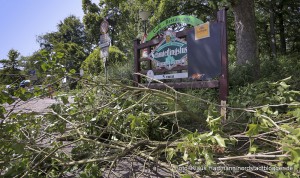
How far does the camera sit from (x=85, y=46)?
1991 inches

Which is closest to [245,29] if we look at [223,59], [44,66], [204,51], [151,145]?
[204,51]

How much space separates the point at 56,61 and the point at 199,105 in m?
2.53

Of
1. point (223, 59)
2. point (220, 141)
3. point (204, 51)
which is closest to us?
point (220, 141)

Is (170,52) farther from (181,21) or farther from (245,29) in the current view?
(245,29)

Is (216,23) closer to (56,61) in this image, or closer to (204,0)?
(56,61)

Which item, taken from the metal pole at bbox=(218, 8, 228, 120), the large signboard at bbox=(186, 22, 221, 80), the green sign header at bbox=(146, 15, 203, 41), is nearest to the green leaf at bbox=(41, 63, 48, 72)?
the metal pole at bbox=(218, 8, 228, 120)

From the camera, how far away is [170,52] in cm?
625

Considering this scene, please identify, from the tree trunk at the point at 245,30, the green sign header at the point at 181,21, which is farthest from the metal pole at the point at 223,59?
the tree trunk at the point at 245,30

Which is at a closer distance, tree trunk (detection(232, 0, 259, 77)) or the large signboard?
the large signboard

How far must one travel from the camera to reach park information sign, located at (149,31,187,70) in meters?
5.91

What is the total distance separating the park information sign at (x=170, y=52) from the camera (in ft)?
19.4

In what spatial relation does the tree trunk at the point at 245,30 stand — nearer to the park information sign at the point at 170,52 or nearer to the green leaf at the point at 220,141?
the park information sign at the point at 170,52

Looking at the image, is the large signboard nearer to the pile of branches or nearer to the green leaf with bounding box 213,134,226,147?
the pile of branches

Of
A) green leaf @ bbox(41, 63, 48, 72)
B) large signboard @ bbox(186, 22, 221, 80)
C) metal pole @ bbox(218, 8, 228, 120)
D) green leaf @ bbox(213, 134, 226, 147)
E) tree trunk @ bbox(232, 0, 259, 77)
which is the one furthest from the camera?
tree trunk @ bbox(232, 0, 259, 77)
